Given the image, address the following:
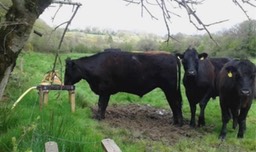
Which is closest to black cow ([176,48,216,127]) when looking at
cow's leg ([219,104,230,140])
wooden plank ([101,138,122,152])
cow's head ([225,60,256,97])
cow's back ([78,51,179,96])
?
cow's back ([78,51,179,96])

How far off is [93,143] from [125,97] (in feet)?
26.7

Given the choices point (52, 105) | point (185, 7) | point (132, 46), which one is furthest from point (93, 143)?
point (132, 46)

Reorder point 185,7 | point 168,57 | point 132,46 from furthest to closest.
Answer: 1. point 132,46
2. point 168,57
3. point 185,7

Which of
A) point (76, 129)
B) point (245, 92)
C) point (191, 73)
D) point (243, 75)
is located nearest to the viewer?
point (76, 129)

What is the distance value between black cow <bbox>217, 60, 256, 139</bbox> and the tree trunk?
566 centimetres

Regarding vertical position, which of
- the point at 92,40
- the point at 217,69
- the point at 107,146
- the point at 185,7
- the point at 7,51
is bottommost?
the point at 92,40

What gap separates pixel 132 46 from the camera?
28.4 m

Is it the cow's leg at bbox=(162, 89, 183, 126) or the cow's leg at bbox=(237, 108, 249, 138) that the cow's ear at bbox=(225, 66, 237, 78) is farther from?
the cow's leg at bbox=(162, 89, 183, 126)

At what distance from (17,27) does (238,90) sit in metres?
5.91

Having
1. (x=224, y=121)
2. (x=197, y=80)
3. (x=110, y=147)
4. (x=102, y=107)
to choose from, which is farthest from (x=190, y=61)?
(x=110, y=147)

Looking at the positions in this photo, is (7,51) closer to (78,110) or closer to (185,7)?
(185,7)

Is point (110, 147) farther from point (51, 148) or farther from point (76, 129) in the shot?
point (76, 129)

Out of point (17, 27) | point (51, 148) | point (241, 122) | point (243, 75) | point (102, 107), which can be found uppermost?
point (17, 27)

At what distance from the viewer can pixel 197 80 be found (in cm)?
1059
